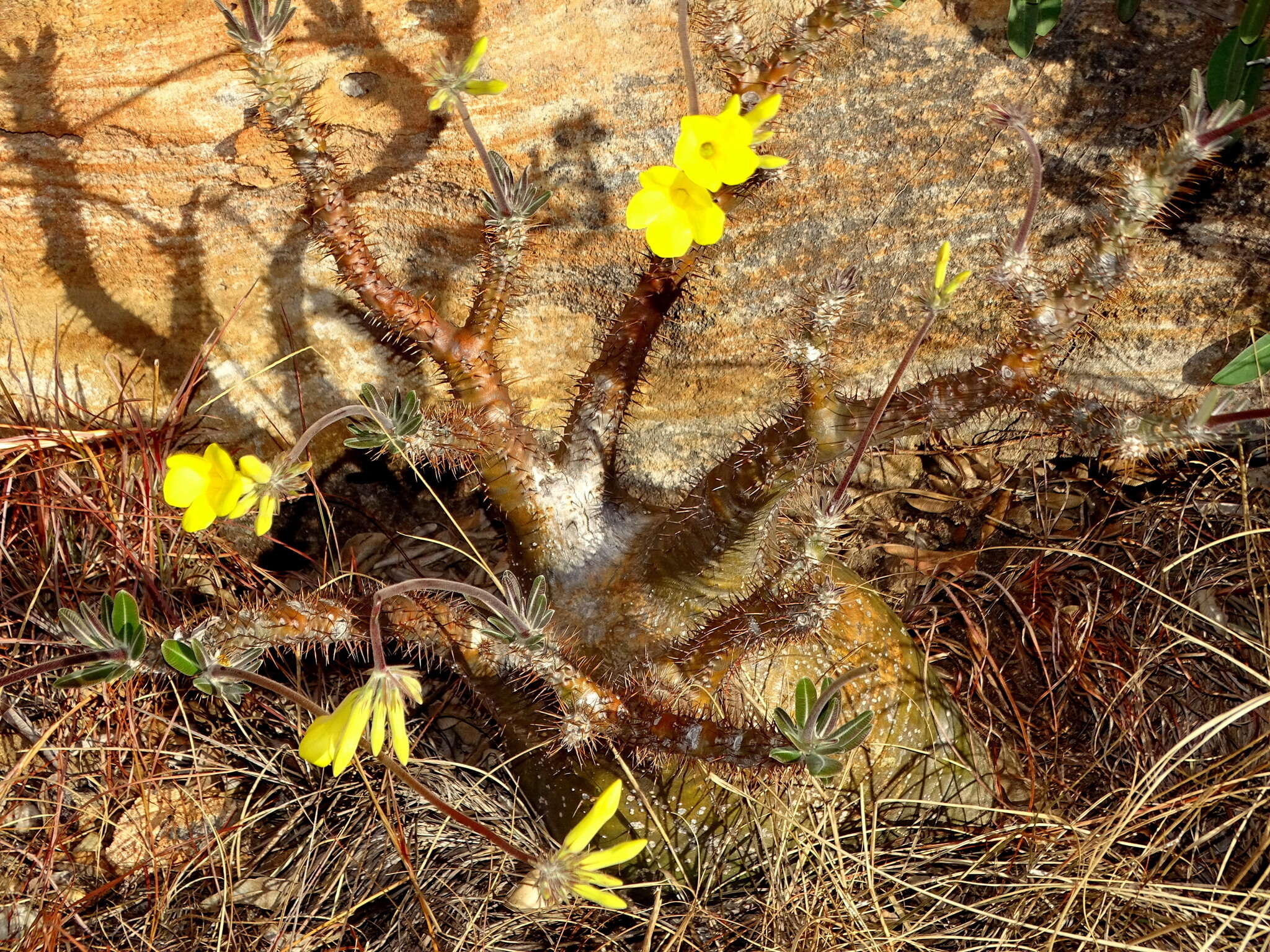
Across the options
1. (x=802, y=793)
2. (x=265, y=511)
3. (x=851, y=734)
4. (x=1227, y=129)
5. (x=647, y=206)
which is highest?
(x=647, y=206)

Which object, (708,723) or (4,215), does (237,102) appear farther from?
(708,723)

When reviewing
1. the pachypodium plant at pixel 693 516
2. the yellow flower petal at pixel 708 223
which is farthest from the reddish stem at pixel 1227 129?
the yellow flower petal at pixel 708 223

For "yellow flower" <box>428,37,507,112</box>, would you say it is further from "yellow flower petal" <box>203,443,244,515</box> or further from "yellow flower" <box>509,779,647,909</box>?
"yellow flower" <box>509,779,647,909</box>

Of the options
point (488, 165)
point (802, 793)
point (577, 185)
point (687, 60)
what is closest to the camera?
point (687, 60)

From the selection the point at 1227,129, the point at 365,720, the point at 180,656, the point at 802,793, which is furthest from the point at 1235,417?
the point at 180,656

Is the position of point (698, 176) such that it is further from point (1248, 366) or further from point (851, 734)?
point (1248, 366)

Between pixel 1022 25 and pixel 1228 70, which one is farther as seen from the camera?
pixel 1022 25
